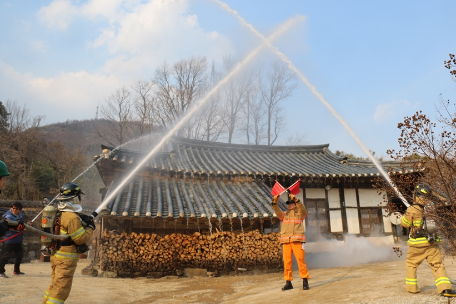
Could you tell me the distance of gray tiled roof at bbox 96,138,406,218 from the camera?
34.0ft

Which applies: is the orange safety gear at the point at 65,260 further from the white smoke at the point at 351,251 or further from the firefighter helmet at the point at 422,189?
the white smoke at the point at 351,251

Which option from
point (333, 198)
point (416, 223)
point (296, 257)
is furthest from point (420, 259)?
point (333, 198)

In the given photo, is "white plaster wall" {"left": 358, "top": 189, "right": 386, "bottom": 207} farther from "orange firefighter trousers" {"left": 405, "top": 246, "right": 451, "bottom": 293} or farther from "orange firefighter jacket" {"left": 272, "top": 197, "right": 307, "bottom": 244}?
"orange firefighter trousers" {"left": 405, "top": 246, "right": 451, "bottom": 293}

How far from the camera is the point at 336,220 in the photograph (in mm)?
14273

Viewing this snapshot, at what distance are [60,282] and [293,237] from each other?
4367 mm

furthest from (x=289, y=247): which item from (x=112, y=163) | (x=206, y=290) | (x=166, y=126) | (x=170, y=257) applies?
(x=166, y=126)

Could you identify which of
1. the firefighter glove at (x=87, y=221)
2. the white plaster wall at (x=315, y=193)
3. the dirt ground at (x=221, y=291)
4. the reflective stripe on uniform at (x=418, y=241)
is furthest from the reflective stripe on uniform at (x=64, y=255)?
the white plaster wall at (x=315, y=193)

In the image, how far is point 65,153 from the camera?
3519cm

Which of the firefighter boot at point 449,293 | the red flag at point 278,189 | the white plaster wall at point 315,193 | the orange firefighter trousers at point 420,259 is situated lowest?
the firefighter boot at point 449,293

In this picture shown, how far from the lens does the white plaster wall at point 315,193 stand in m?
14.3

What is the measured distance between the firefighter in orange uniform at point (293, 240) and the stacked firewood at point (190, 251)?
3634 mm

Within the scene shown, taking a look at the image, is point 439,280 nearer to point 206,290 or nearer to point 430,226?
point 430,226

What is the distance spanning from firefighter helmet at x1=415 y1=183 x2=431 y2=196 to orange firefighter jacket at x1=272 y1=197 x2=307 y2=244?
2175mm

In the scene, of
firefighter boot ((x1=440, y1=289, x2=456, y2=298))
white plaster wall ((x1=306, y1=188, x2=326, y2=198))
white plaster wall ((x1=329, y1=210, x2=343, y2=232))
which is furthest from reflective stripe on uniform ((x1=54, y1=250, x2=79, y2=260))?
white plaster wall ((x1=329, y1=210, x2=343, y2=232))
